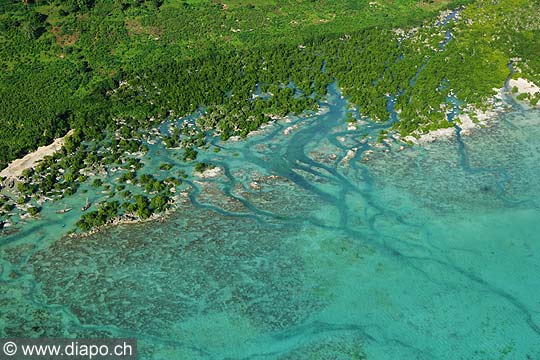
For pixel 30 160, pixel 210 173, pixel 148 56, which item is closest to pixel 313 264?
pixel 210 173

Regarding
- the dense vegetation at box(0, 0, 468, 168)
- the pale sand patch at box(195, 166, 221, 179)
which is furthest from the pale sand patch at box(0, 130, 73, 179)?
the pale sand patch at box(195, 166, 221, 179)

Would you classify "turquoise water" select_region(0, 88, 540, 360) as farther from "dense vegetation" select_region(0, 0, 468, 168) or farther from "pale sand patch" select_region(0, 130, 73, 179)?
Result: "dense vegetation" select_region(0, 0, 468, 168)

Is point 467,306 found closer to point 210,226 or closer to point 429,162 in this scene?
point 429,162

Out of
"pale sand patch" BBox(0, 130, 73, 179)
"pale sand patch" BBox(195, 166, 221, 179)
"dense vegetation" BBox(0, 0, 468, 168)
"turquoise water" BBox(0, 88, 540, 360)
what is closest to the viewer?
"turquoise water" BBox(0, 88, 540, 360)

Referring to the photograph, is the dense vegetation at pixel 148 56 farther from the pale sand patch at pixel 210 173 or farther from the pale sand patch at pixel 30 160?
the pale sand patch at pixel 210 173

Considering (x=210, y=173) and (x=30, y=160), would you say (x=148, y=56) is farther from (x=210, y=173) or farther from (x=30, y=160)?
(x=210, y=173)

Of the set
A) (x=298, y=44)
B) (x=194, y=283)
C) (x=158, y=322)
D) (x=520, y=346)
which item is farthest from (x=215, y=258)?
(x=298, y=44)

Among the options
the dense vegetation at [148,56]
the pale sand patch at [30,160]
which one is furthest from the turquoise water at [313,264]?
the dense vegetation at [148,56]
